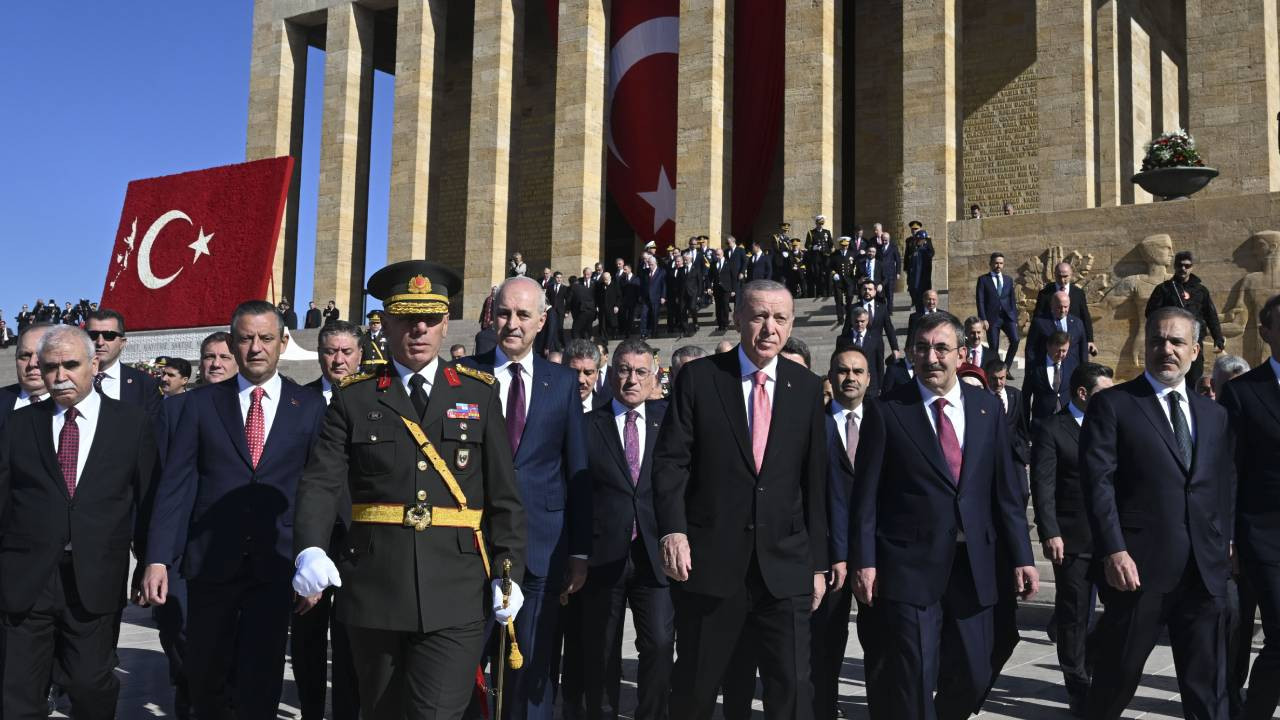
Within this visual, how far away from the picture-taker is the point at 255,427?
4.63m

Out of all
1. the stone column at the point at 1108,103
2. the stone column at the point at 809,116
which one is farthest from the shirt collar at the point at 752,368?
the stone column at the point at 1108,103

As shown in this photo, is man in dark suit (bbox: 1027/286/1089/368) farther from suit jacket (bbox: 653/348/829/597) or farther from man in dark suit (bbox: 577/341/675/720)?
suit jacket (bbox: 653/348/829/597)

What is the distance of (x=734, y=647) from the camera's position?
4172 mm

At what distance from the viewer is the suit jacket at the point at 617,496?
17.6 feet

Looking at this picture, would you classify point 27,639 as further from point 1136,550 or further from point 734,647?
point 1136,550

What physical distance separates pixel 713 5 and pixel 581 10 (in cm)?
318

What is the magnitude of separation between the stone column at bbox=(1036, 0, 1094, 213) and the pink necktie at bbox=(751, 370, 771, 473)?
1789cm

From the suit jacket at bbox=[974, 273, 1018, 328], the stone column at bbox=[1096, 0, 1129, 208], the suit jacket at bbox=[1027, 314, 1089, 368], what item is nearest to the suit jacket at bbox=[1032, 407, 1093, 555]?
the suit jacket at bbox=[1027, 314, 1089, 368]

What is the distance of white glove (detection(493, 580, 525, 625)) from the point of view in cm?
349

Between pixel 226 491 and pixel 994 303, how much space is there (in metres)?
10.8

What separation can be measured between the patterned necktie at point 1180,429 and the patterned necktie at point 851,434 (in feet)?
4.58

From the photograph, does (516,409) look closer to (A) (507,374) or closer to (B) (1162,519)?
(A) (507,374)

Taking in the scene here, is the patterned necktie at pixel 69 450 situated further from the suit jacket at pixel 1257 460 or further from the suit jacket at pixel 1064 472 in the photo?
the suit jacket at pixel 1257 460

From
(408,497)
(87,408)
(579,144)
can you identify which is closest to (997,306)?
(87,408)
